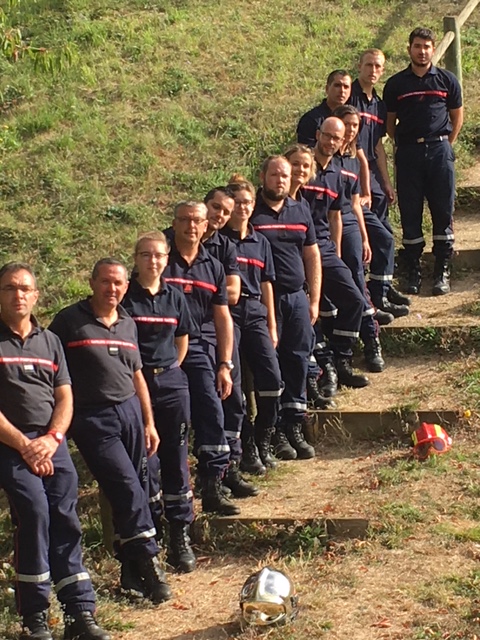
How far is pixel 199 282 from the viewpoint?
7488 mm

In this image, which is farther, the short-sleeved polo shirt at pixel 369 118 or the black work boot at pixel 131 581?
the short-sleeved polo shirt at pixel 369 118

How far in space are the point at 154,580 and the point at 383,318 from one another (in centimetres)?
371

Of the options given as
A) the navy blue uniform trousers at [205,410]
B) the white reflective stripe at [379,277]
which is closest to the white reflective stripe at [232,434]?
the navy blue uniform trousers at [205,410]

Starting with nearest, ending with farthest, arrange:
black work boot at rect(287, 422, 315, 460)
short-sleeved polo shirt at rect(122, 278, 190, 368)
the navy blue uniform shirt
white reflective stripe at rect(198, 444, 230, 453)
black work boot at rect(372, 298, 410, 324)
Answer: short-sleeved polo shirt at rect(122, 278, 190, 368) → white reflective stripe at rect(198, 444, 230, 453) → black work boot at rect(287, 422, 315, 460) → black work boot at rect(372, 298, 410, 324) → the navy blue uniform shirt

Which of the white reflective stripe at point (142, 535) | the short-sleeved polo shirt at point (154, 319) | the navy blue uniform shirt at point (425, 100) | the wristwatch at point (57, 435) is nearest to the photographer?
the wristwatch at point (57, 435)

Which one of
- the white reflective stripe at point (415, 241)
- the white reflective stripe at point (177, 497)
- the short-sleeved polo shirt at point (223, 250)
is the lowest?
the white reflective stripe at point (177, 497)

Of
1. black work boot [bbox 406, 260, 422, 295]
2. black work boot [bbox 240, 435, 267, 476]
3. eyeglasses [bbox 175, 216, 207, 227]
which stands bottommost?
black work boot [bbox 240, 435, 267, 476]

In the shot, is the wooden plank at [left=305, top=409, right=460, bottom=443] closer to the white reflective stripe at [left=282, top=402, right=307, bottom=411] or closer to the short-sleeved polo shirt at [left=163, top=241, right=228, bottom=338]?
the white reflective stripe at [left=282, top=402, right=307, bottom=411]

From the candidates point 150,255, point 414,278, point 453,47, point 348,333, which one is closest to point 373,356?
point 348,333

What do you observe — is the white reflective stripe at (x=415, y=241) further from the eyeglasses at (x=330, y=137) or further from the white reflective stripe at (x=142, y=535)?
the white reflective stripe at (x=142, y=535)

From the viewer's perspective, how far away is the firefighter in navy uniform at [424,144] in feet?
32.9

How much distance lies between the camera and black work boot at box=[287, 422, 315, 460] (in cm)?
852

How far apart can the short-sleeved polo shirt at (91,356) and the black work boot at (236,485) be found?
1471mm

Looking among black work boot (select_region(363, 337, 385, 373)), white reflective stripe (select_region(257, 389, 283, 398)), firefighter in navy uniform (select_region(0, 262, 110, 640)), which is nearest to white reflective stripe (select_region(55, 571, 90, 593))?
firefighter in navy uniform (select_region(0, 262, 110, 640))
